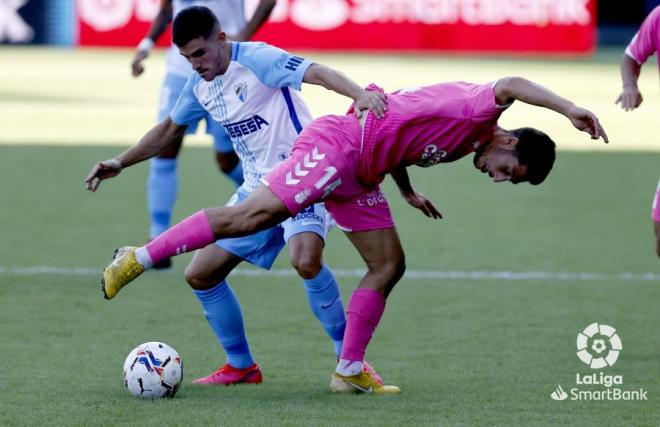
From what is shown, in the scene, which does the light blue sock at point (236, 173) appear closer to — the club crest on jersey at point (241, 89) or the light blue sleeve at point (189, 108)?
the light blue sleeve at point (189, 108)

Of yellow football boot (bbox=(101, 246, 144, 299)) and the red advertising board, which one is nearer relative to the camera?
yellow football boot (bbox=(101, 246, 144, 299))

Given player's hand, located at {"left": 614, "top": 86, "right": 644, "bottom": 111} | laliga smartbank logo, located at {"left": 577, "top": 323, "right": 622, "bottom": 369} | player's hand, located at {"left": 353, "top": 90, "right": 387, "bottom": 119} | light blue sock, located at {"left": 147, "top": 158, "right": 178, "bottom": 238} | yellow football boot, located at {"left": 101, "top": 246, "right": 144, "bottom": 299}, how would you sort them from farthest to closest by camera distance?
light blue sock, located at {"left": 147, "top": 158, "right": 178, "bottom": 238} < player's hand, located at {"left": 614, "top": 86, "right": 644, "bottom": 111} < laliga smartbank logo, located at {"left": 577, "top": 323, "right": 622, "bottom": 369} < player's hand, located at {"left": 353, "top": 90, "right": 387, "bottom": 119} < yellow football boot, located at {"left": 101, "top": 246, "right": 144, "bottom": 299}

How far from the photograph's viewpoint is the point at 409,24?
30.5m

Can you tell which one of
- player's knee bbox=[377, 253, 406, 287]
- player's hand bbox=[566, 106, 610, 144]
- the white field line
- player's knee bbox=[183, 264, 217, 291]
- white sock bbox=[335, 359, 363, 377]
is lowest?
the white field line

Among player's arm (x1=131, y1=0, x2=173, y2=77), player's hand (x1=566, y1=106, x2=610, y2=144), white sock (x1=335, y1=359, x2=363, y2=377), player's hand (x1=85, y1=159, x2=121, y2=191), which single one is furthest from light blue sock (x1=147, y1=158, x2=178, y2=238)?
player's hand (x1=566, y1=106, x2=610, y2=144)

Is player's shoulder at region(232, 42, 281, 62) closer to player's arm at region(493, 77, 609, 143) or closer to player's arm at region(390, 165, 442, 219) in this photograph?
player's arm at region(390, 165, 442, 219)

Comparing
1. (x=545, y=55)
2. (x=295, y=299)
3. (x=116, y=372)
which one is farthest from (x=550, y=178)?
(x=545, y=55)

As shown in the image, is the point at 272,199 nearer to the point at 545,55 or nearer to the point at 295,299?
the point at 295,299

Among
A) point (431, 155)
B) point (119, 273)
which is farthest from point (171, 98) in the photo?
point (119, 273)

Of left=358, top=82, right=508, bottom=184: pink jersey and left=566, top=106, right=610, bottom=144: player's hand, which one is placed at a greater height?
left=566, top=106, right=610, bottom=144: player's hand

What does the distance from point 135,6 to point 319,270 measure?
80.0 ft

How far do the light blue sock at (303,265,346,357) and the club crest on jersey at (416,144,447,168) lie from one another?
2.35ft

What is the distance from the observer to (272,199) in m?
5.30

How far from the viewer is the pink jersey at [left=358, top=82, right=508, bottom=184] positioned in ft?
17.7
